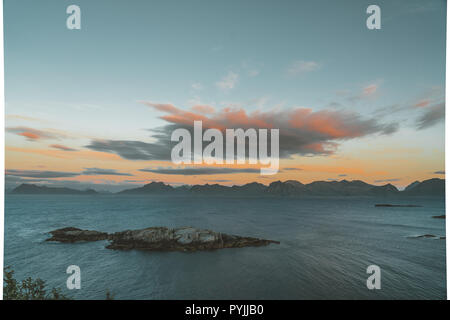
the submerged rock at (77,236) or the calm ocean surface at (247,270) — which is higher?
the calm ocean surface at (247,270)

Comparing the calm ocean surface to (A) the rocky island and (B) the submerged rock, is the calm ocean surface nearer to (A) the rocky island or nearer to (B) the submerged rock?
(A) the rocky island

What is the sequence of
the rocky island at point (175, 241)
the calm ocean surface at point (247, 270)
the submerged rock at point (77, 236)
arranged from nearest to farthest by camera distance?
the calm ocean surface at point (247, 270)
the rocky island at point (175, 241)
the submerged rock at point (77, 236)

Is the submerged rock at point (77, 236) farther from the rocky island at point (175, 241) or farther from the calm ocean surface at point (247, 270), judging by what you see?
the calm ocean surface at point (247, 270)

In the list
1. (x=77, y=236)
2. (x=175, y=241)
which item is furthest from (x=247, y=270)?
(x=77, y=236)

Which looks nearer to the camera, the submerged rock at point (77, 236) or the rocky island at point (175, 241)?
the rocky island at point (175, 241)

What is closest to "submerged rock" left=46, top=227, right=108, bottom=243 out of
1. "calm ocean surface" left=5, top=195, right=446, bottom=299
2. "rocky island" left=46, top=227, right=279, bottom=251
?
"rocky island" left=46, top=227, right=279, bottom=251

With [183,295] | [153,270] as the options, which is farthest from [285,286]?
[153,270]

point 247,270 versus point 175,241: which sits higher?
point 247,270

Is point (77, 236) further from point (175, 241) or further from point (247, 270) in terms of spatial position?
point (247, 270)

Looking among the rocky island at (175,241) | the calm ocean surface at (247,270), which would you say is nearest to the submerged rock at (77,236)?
the rocky island at (175,241)

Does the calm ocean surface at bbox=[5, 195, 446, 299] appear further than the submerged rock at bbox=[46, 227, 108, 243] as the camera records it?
No

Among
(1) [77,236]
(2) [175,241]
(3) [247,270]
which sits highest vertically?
(3) [247,270]
